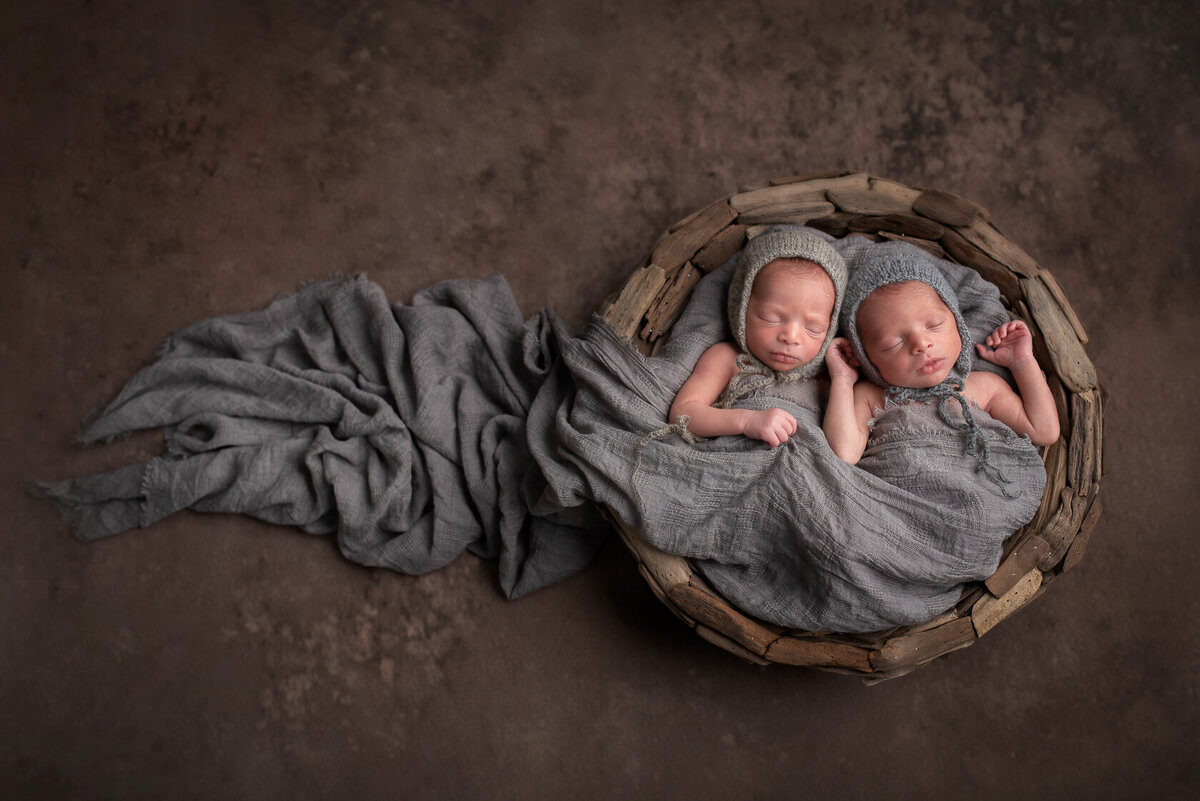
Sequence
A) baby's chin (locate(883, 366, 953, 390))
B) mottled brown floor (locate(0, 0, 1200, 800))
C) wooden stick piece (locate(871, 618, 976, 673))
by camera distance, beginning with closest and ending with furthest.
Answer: wooden stick piece (locate(871, 618, 976, 673)), baby's chin (locate(883, 366, 953, 390)), mottled brown floor (locate(0, 0, 1200, 800))

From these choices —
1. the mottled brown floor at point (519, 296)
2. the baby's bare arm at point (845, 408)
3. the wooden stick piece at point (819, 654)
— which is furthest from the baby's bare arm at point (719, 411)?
the mottled brown floor at point (519, 296)

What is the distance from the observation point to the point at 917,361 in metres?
1.66

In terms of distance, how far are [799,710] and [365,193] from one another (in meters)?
1.81

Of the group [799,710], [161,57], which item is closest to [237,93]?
[161,57]

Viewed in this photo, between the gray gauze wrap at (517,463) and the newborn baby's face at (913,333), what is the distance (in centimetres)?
12

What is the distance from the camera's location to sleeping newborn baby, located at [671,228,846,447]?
1.67 m

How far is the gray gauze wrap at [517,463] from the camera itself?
1.58m

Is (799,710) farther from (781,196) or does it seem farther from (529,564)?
(781,196)

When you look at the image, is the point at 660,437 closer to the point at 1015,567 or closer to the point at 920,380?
the point at 920,380

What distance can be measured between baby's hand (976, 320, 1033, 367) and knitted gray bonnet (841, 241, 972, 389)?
59mm

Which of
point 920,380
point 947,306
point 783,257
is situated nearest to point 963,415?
point 920,380

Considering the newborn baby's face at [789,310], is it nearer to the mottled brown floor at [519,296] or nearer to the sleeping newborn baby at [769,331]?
the sleeping newborn baby at [769,331]

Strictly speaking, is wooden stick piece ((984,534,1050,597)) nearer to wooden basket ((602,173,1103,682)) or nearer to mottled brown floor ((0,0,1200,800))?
wooden basket ((602,173,1103,682))

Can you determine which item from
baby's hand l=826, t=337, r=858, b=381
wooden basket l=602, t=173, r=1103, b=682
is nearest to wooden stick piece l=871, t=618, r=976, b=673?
wooden basket l=602, t=173, r=1103, b=682
